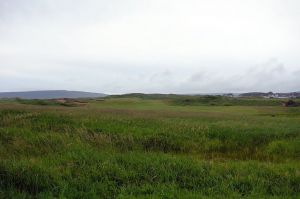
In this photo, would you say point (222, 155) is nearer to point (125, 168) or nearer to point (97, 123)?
point (125, 168)

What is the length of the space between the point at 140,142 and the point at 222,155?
3.56 meters

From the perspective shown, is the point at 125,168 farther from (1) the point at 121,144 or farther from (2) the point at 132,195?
(1) the point at 121,144

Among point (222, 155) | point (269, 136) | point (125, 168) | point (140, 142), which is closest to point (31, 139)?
point (140, 142)

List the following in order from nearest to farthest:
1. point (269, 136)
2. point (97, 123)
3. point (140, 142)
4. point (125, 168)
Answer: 1. point (125, 168)
2. point (140, 142)
3. point (269, 136)
4. point (97, 123)

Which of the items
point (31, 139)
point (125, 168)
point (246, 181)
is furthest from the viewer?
point (31, 139)

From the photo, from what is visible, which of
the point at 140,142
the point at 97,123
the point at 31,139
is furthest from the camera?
the point at 97,123

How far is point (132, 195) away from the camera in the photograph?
8.48 m

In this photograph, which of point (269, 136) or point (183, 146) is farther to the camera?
point (269, 136)

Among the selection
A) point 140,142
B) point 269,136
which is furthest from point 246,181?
point 269,136

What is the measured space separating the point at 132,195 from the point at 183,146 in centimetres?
696

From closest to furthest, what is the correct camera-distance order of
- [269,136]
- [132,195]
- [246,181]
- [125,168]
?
[132,195], [246,181], [125,168], [269,136]

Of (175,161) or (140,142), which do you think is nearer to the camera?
(175,161)

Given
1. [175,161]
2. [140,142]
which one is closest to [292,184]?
[175,161]

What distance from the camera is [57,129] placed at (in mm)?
17219
